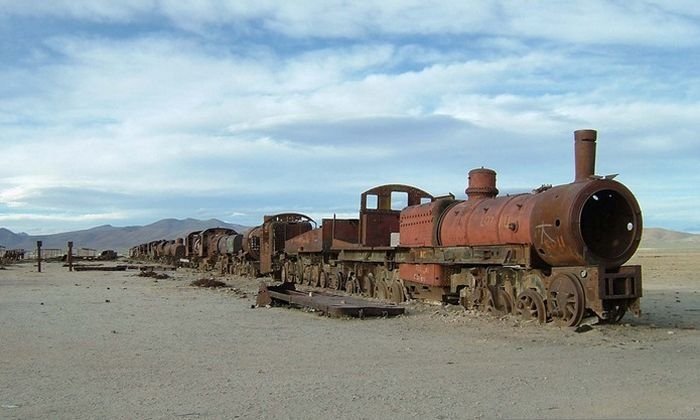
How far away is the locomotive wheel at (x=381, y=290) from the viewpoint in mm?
20750

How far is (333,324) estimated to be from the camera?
14.1 meters

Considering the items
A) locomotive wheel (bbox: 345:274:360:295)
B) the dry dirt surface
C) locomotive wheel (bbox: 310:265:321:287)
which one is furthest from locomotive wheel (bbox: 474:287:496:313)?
locomotive wheel (bbox: 310:265:321:287)

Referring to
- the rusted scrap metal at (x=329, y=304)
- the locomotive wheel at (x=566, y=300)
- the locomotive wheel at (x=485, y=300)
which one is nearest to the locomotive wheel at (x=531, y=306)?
the locomotive wheel at (x=566, y=300)

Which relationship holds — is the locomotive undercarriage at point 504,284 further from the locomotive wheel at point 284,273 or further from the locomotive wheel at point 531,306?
the locomotive wheel at point 284,273

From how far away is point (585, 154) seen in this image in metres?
13.5

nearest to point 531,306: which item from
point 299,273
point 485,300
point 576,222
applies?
point 485,300

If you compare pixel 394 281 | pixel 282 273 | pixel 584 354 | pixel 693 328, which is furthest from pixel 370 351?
pixel 282 273

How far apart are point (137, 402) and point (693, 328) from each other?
10225mm

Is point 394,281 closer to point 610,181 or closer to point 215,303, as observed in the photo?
point 215,303

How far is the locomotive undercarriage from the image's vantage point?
12.5 metres

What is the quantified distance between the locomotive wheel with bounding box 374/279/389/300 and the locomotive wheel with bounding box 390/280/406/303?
1.39ft

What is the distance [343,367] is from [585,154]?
22.8 ft

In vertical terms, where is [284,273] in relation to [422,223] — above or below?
below

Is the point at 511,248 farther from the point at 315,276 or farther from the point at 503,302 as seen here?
the point at 315,276
